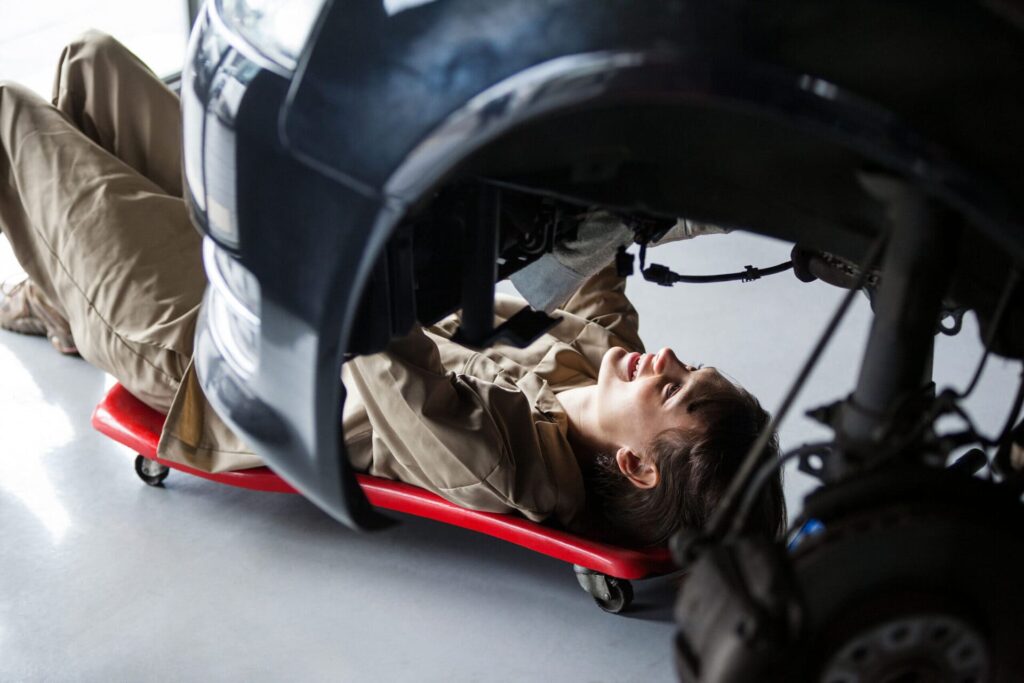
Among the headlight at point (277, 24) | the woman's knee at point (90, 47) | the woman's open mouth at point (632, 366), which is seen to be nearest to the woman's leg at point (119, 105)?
the woman's knee at point (90, 47)

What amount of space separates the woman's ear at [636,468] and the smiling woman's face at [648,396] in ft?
0.04

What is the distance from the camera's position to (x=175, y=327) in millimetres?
1804

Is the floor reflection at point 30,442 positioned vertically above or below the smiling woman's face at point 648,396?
below

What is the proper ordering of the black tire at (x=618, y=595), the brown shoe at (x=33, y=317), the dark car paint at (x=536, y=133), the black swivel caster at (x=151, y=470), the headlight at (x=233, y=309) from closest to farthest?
the dark car paint at (x=536, y=133) → the headlight at (x=233, y=309) → the black tire at (x=618, y=595) → the black swivel caster at (x=151, y=470) → the brown shoe at (x=33, y=317)

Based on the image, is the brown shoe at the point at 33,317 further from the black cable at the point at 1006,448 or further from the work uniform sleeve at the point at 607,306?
the black cable at the point at 1006,448

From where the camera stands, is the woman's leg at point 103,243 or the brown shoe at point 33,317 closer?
the woman's leg at point 103,243

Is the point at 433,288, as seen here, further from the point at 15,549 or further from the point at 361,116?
the point at 15,549

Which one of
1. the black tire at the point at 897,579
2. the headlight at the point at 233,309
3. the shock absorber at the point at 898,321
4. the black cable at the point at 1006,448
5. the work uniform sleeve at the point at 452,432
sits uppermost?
the shock absorber at the point at 898,321

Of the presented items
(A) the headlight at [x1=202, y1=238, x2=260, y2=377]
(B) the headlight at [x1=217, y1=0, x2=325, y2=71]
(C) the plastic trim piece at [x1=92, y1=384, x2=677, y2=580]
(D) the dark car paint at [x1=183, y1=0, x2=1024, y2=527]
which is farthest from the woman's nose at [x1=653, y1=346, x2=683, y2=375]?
(B) the headlight at [x1=217, y1=0, x2=325, y2=71]

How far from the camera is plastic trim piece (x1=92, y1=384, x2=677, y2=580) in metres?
1.61

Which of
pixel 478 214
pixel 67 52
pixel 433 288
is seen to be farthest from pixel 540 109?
pixel 67 52

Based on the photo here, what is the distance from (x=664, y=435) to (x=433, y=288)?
0.59 m

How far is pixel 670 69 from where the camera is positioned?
0.76 m

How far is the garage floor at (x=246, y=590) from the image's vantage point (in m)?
1.56
